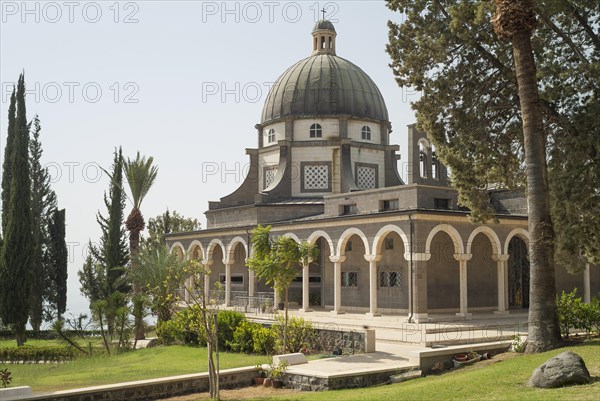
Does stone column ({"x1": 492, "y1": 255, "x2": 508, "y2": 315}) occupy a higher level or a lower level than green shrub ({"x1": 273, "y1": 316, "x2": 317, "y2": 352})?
higher

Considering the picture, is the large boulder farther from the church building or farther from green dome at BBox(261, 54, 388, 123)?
green dome at BBox(261, 54, 388, 123)

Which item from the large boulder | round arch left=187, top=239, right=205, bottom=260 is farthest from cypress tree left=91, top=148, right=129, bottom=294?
the large boulder

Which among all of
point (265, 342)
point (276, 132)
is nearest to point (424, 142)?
point (265, 342)

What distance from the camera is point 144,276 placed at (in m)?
30.2

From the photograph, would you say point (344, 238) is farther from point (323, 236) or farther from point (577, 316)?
point (577, 316)

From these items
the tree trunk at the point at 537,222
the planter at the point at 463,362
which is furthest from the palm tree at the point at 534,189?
the planter at the point at 463,362

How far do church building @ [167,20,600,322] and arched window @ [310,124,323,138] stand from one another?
0.21ft

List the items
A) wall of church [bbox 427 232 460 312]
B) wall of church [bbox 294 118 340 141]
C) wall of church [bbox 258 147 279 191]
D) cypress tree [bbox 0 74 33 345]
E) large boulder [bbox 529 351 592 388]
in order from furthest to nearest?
wall of church [bbox 258 147 279 191], wall of church [bbox 294 118 340 141], cypress tree [bbox 0 74 33 345], wall of church [bbox 427 232 460 312], large boulder [bbox 529 351 592 388]

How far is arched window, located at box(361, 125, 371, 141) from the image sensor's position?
42781 mm

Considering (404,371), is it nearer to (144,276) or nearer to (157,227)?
(144,276)

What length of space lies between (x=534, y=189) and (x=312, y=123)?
84.4 ft

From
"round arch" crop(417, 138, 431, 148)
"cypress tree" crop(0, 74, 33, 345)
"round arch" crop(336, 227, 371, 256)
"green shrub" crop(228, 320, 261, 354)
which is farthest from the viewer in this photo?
"cypress tree" crop(0, 74, 33, 345)

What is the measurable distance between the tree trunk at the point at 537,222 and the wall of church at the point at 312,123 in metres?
24.4

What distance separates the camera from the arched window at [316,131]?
138ft
